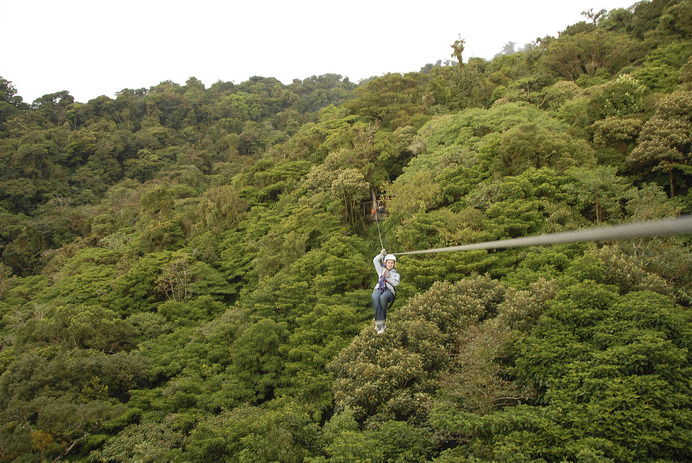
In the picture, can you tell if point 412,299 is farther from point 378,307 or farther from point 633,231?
point 633,231

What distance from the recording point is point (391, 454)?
597 centimetres

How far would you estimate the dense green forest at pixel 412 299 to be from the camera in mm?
5859

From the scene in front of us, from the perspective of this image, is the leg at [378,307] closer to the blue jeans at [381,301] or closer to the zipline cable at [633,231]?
the blue jeans at [381,301]

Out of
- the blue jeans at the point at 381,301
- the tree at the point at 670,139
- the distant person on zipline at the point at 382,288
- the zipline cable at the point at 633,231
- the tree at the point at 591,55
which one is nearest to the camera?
the zipline cable at the point at 633,231

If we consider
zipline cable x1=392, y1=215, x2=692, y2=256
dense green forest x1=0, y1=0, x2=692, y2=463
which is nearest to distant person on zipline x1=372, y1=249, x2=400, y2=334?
dense green forest x1=0, y1=0, x2=692, y2=463

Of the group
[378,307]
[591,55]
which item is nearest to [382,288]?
[378,307]

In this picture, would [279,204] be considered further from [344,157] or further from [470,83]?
[470,83]

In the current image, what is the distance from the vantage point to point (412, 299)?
977 cm

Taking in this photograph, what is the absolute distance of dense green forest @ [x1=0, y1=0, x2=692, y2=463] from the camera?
586 centimetres

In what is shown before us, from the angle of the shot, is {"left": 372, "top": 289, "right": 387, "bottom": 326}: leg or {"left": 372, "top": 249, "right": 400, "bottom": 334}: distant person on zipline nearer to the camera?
{"left": 372, "top": 249, "right": 400, "bottom": 334}: distant person on zipline

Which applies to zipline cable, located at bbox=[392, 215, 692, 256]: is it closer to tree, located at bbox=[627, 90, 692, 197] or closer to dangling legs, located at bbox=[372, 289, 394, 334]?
dangling legs, located at bbox=[372, 289, 394, 334]

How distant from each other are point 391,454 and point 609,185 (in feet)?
35.5

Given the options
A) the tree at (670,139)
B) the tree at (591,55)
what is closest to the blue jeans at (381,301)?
the tree at (670,139)

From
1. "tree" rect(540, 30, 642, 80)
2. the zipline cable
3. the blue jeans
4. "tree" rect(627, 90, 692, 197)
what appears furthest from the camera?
"tree" rect(540, 30, 642, 80)
